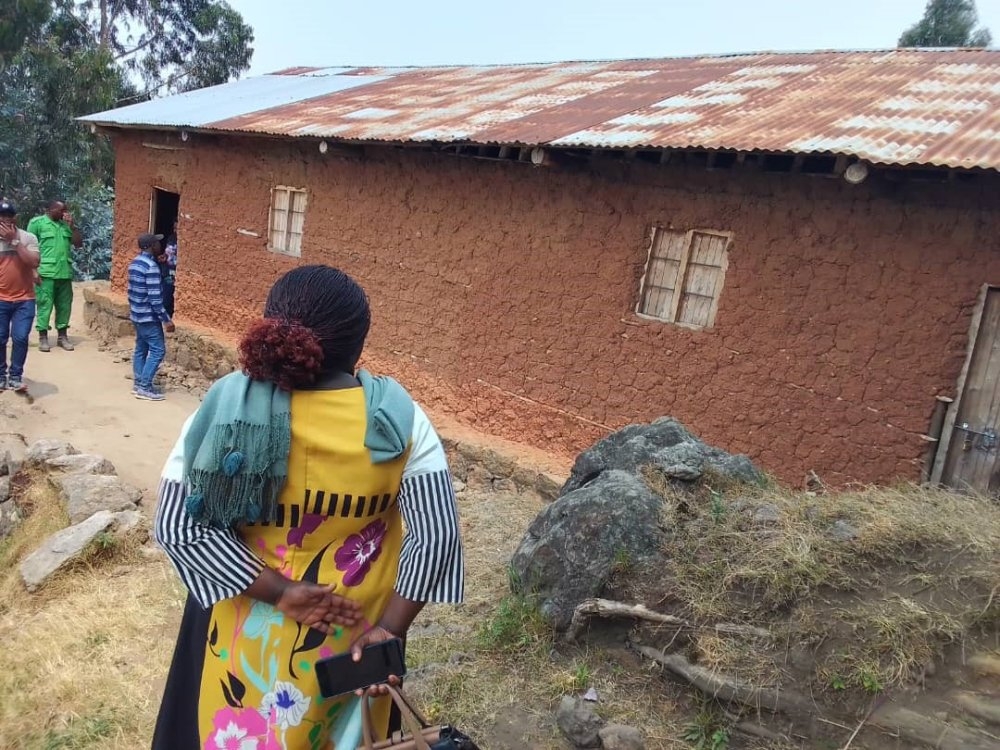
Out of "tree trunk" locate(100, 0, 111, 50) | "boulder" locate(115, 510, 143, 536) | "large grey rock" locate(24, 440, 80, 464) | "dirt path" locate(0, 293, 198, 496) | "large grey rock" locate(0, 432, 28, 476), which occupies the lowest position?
"dirt path" locate(0, 293, 198, 496)

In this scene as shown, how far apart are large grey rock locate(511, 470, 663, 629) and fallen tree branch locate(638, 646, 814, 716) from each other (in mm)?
548

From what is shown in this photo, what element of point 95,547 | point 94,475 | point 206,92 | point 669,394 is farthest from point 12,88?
point 669,394

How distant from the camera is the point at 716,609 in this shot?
3.04 metres

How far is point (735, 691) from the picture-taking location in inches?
108

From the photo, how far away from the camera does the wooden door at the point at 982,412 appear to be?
4211 millimetres

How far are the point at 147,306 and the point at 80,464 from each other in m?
2.36

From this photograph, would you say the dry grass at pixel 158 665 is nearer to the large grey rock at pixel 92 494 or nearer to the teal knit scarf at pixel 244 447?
the large grey rock at pixel 92 494

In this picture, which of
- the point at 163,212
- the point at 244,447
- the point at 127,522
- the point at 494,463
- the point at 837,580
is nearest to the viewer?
the point at 244,447

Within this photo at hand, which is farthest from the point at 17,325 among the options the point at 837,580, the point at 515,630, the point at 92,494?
the point at 837,580

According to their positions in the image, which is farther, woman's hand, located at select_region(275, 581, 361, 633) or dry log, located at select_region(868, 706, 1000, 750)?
dry log, located at select_region(868, 706, 1000, 750)

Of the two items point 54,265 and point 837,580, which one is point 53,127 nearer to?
point 54,265

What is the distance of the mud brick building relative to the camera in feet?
14.3

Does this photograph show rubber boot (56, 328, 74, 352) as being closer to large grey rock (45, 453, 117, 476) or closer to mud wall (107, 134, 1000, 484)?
mud wall (107, 134, 1000, 484)

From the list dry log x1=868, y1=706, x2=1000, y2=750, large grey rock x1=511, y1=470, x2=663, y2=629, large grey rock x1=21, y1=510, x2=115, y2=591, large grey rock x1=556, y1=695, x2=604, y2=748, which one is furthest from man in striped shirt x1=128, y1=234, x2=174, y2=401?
dry log x1=868, y1=706, x2=1000, y2=750
